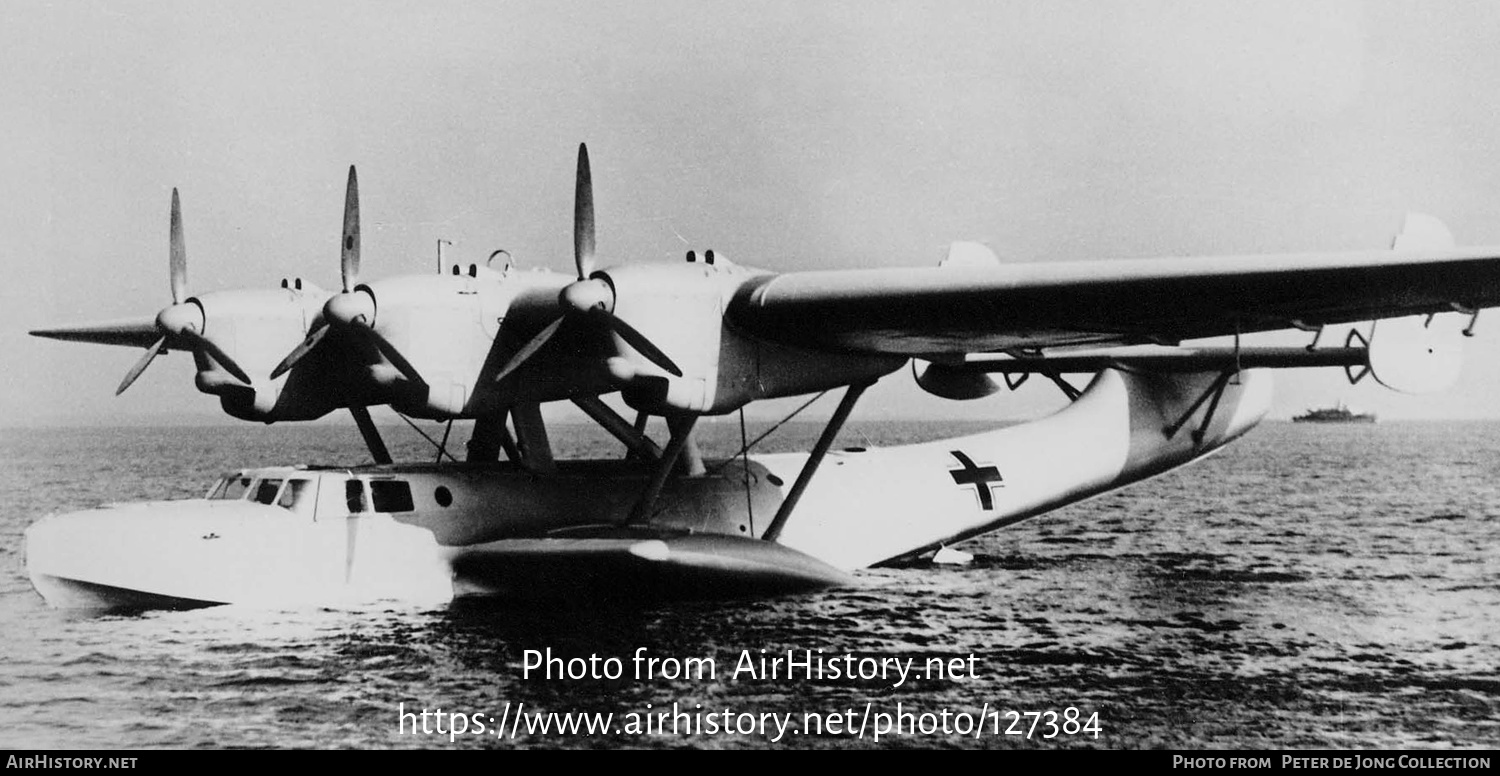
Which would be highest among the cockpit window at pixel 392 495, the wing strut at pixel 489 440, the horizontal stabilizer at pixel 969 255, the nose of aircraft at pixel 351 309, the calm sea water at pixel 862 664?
the horizontal stabilizer at pixel 969 255

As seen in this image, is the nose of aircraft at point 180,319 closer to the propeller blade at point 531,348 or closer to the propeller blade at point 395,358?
the propeller blade at point 395,358

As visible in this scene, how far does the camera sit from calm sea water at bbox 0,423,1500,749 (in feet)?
31.0

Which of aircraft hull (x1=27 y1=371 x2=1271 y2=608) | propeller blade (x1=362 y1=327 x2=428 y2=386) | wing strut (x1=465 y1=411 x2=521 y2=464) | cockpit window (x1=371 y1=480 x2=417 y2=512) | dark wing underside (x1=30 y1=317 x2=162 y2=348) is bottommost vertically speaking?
aircraft hull (x1=27 y1=371 x2=1271 y2=608)

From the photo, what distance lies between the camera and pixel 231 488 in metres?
13.1

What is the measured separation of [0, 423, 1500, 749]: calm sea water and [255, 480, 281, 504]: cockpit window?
1065 millimetres

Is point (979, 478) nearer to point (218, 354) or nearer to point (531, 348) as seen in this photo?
point (531, 348)

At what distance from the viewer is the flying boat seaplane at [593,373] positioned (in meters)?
11.3

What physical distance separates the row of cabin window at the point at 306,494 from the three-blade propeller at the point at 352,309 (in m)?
1.09

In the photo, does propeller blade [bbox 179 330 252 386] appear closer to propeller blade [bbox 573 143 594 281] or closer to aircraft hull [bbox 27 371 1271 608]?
aircraft hull [bbox 27 371 1271 608]

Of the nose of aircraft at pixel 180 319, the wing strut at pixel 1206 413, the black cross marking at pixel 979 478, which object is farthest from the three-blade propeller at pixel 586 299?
the wing strut at pixel 1206 413

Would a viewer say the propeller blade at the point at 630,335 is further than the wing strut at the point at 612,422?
No

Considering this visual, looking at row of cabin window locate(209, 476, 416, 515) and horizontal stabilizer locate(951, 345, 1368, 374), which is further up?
horizontal stabilizer locate(951, 345, 1368, 374)

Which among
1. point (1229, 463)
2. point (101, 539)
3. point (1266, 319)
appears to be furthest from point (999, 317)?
point (1229, 463)

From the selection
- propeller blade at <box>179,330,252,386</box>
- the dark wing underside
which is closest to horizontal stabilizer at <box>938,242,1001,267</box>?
propeller blade at <box>179,330,252,386</box>
